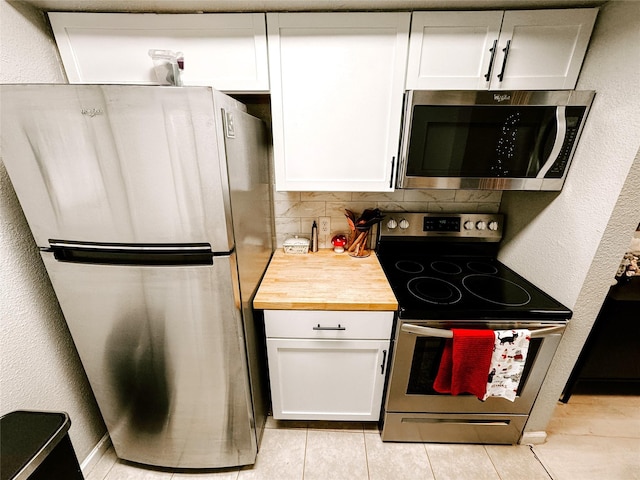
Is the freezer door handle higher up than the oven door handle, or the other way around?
the freezer door handle

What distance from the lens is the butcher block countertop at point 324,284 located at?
1.19 metres

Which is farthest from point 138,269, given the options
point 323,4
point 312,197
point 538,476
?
point 538,476

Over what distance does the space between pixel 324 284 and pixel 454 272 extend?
793 millimetres

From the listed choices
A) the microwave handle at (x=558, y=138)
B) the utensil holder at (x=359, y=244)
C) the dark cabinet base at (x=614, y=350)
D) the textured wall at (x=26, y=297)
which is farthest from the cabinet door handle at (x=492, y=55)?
the textured wall at (x=26, y=297)

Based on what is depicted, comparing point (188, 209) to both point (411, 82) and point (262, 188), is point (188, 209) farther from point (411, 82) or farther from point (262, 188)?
point (411, 82)

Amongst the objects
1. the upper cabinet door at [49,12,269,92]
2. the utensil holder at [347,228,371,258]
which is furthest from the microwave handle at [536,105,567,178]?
the upper cabinet door at [49,12,269,92]

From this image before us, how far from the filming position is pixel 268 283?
1.34 meters

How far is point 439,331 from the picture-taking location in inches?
45.4

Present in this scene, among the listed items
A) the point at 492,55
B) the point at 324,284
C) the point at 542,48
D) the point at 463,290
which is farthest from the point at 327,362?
the point at 542,48

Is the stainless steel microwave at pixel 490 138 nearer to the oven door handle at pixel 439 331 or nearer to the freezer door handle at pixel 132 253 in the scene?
the oven door handle at pixel 439 331

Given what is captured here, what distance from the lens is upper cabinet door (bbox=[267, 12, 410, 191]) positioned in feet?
3.63

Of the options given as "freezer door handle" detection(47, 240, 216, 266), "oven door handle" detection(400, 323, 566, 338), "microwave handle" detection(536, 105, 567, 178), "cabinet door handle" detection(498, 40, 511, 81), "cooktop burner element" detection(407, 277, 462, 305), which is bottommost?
"oven door handle" detection(400, 323, 566, 338)

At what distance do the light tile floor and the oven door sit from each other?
285 mm

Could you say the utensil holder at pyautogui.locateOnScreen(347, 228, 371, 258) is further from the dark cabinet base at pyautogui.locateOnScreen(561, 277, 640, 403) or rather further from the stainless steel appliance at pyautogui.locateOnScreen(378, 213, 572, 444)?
the dark cabinet base at pyautogui.locateOnScreen(561, 277, 640, 403)
